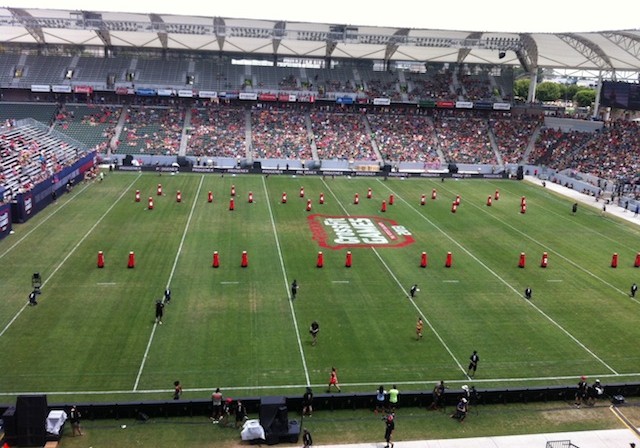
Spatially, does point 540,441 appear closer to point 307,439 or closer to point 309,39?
point 307,439

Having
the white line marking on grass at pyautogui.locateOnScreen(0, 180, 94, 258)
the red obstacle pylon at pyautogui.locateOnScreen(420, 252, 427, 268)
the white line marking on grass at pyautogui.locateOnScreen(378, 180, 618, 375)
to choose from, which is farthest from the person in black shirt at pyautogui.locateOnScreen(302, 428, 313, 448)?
the white line marking on grass at pyautogui.locateOnScreen(0, 180, 94, 258)

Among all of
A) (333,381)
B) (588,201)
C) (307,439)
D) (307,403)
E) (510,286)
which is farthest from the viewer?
(588,201)

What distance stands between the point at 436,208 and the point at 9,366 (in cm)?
3477

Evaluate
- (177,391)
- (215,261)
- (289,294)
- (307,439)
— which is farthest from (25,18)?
(307,439)

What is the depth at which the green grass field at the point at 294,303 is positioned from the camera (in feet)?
68.1

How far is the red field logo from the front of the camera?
120 ft

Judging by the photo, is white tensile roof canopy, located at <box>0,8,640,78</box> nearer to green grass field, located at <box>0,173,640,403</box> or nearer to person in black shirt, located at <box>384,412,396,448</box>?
green grass field, located at <box>0,173,640,403</box>

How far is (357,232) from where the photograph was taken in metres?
39.2

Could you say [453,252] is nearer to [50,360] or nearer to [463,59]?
[50,360]

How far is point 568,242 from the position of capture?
39219 mm

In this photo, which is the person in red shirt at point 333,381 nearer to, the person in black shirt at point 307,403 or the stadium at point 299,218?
the stadium at point 299,218

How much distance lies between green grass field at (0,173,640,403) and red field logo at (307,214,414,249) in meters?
0.30

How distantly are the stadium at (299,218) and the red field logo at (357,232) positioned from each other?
A: 10.2 inches

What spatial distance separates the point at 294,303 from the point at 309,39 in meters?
52.2
